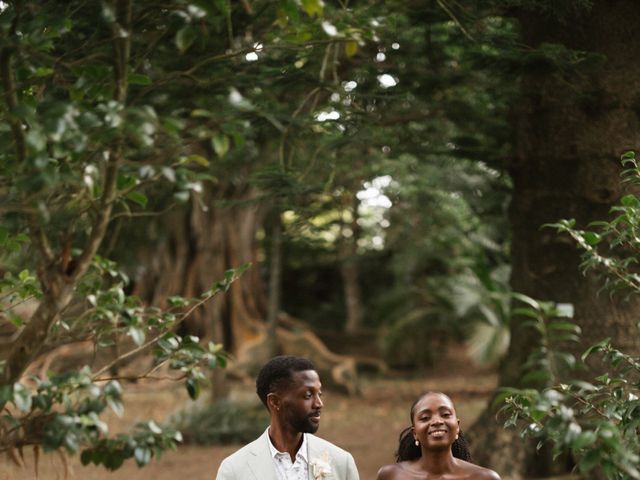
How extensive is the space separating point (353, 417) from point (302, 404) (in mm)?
9731

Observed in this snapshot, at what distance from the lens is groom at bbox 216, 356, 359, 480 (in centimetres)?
355

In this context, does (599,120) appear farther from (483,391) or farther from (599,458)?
(483,391)

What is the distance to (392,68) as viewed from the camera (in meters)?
6.98

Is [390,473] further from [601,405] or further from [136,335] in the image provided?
[136,335]

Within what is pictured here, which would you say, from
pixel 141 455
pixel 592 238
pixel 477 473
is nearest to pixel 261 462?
pixel 477 473

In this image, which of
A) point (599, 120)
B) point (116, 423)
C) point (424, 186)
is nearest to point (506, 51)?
point (599, 120)

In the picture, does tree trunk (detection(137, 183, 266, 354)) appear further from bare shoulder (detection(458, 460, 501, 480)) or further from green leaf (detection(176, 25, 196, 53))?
green leaf (detection(176, 25, 196, 53))

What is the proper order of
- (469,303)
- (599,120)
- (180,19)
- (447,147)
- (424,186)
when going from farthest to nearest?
(469,303) → (424,186) → (447,147) → (599,120) → (180,19)

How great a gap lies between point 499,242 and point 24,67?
13.9 meters

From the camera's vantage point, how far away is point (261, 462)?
358 centimetres

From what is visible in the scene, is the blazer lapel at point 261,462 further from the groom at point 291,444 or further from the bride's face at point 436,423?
the bride's face at point 436,423

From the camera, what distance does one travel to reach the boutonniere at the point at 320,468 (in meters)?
3.55

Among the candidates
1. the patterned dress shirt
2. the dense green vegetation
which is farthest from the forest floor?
the patterned dress shirt

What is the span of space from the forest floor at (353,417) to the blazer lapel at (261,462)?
3.02 m
